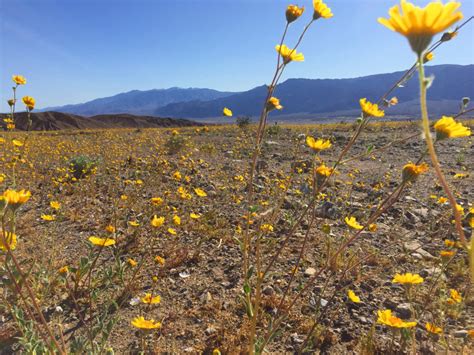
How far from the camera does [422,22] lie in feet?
2.28

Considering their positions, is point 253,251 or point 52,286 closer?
point 52,286

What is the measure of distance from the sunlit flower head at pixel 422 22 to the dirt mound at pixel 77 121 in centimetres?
4122

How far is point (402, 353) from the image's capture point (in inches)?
70.6

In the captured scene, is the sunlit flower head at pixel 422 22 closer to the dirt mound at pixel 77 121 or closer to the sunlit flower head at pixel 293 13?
the sunlit flower head at pixel 293 13

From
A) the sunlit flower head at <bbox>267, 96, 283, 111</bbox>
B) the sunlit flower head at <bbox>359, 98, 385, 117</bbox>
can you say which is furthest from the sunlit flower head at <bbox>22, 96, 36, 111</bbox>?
the sunlit flower head at <bbox>359, 98, 385, 117</bbox>

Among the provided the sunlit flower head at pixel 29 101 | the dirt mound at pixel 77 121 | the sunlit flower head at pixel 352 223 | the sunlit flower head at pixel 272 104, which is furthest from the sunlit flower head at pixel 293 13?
the dirt mound at pixel 77 121

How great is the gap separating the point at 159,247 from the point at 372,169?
5.14 meters

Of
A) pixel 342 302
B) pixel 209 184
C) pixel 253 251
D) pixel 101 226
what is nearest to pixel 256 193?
pixel 209 184

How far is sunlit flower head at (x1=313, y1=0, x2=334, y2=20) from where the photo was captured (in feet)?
4.96

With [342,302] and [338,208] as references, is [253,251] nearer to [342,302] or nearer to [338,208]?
[342,302]

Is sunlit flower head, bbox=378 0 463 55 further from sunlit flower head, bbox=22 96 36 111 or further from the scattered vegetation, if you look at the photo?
sunlit flower head, bbox=22 96 36 111

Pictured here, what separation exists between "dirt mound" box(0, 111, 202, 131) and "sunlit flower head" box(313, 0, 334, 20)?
40489 millimetres

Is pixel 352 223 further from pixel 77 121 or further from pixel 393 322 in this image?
pixel 77 121

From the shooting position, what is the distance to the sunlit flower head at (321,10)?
1.51 m
